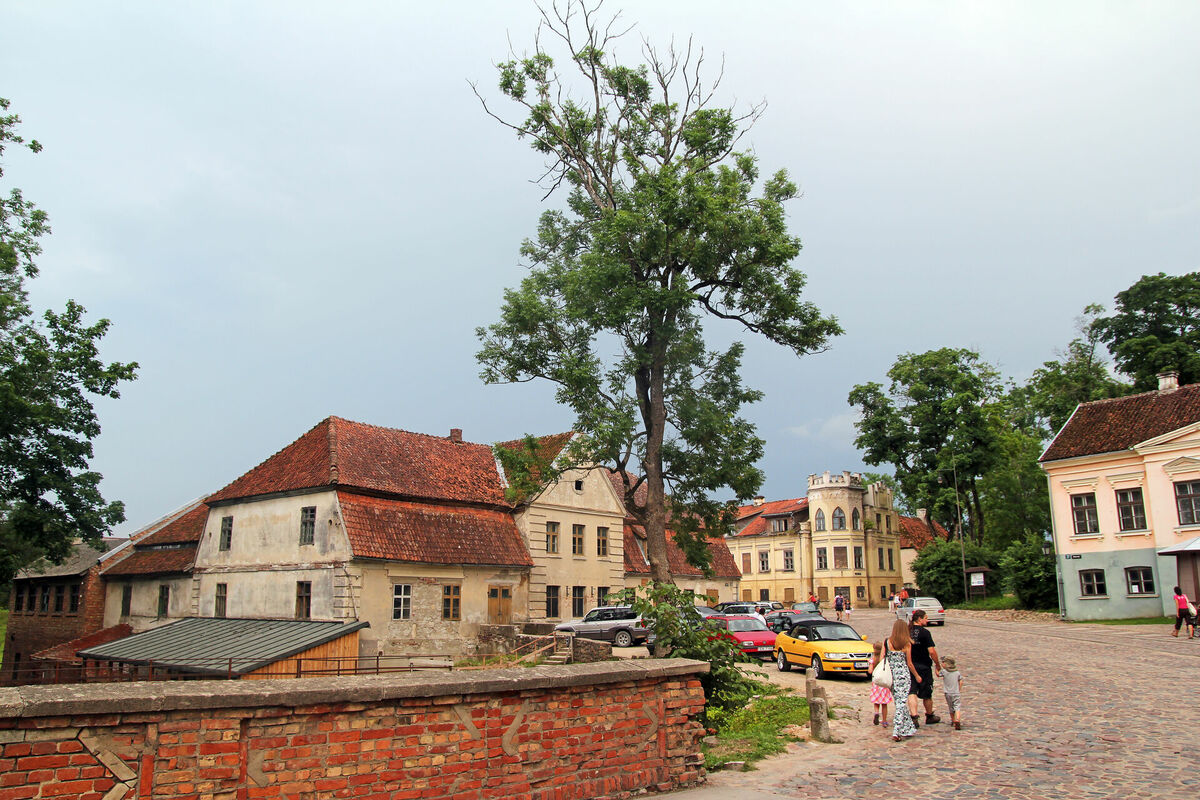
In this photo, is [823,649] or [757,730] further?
[823,649]

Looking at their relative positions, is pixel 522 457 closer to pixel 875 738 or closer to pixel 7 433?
pixel 875 738

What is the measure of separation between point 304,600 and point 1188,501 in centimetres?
3548

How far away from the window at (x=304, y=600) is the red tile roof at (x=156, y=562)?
24.7ft

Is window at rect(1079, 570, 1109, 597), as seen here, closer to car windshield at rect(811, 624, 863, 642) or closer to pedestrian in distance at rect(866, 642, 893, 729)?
car windshield at rect(811, 624, 863, 642)

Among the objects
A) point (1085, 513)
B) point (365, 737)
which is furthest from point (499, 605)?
point (1085, 513)

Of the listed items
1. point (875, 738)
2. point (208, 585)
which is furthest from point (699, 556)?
point (208, 585)

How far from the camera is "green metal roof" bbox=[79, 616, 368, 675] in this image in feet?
71.1

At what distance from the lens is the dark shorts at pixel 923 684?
12.7 m

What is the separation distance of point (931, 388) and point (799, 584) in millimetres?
20539

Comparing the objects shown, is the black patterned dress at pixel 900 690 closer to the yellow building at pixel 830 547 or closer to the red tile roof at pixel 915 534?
the yellow building at pixel 830 547

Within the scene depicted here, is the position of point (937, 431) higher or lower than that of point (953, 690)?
higher

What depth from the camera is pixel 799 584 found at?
66125 mm

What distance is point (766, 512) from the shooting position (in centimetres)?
7125

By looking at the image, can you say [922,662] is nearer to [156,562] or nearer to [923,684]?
[923,684]
